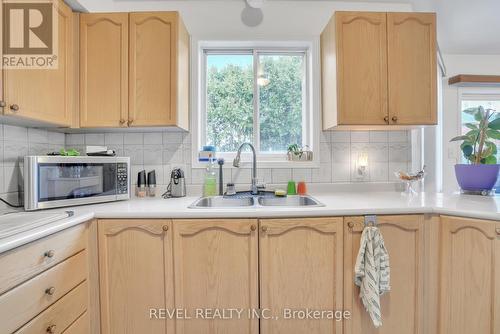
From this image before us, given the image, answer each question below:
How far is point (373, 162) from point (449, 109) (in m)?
0.94

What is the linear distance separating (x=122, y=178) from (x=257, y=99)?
119 centimetres

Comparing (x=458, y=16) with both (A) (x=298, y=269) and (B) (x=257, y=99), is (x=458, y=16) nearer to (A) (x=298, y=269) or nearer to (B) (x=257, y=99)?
(B) (x=257, y=99)

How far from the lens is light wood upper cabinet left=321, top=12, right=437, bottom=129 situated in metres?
1.67

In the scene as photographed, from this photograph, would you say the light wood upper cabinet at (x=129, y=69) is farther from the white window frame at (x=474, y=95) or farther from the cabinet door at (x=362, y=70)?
the white window frame at (x=474, y=95)

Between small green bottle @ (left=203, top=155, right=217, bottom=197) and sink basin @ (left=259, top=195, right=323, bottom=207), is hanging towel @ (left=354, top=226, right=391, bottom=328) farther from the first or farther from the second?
small green bottle @ (left=203, top=155, right=217, bottom=197)

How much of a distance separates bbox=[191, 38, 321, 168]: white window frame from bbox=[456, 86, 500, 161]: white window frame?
4.41 feet

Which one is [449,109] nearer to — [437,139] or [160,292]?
[437,139]

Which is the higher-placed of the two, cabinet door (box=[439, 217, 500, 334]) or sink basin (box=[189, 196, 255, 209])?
sink basin (box=[189, 196, 255, 209])

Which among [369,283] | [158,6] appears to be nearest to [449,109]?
[369,283]

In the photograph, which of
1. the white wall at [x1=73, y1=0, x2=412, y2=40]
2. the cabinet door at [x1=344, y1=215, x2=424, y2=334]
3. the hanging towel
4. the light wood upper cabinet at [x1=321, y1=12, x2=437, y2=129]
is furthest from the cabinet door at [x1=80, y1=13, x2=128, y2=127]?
the cabinet door at [x1=344, y1=215, x2=424, y2=334]

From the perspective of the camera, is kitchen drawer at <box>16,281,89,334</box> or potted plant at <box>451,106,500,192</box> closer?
kitchen drawer at <box>16,281,89,334</box>

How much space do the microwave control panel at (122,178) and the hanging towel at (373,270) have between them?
58.5 inches

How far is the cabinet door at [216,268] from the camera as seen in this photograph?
50.8 inches

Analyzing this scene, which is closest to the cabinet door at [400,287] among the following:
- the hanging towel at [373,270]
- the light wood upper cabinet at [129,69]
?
the hanging towel at [373,270]
